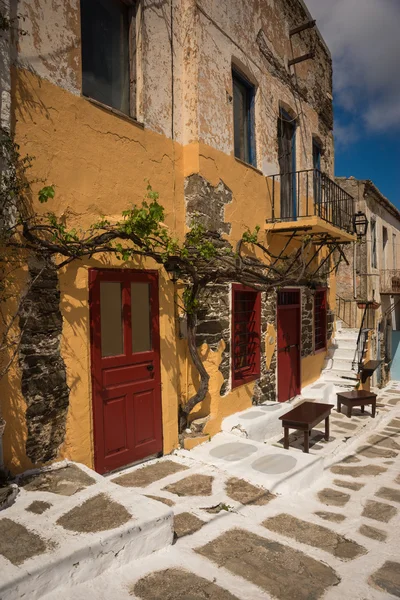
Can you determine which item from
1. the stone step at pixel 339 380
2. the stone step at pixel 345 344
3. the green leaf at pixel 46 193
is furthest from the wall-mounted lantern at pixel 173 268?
the stone step at pixel 345 344

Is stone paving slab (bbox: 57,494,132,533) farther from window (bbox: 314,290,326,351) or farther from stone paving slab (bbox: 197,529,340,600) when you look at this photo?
window (bbox: 314,290,326,351)

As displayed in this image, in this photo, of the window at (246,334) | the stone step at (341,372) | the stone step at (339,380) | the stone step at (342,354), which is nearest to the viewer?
the window at (246,334)

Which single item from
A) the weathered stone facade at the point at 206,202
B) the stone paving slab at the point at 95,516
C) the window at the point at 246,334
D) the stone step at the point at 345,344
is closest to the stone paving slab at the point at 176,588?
the stone paving slab at the point at 95,516

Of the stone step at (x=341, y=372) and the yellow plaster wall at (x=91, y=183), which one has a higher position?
the yellow plaster wall at (x=91, y=183)

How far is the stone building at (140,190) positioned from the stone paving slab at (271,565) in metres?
1.67

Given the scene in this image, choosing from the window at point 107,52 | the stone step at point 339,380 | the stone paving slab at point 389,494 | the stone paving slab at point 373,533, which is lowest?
the stone paving slab at point 389,494

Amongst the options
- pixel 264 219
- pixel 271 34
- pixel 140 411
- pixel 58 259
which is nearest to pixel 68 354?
pixel 58 259

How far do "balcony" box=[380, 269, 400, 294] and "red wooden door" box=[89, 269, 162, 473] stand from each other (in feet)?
42.4

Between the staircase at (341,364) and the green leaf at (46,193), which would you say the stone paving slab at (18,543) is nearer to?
the green leaf at (46,193)

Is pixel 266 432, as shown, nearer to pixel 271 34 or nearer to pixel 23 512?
pixel 23 512

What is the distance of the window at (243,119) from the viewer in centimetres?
723

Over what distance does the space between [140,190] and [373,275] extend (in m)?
11.9

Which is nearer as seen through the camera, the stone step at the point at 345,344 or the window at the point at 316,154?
the window at the point at 316,154

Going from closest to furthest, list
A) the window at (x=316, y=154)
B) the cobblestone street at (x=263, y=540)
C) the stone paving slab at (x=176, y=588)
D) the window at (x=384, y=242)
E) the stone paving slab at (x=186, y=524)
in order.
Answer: the stone paving slab at (x=176, y=588) → the cobblestone street at (x=263, y=540) → the stone paving slab at (x=186, y=524) → the window at (x=316, y=154) → the window at (x=384, y=242)
